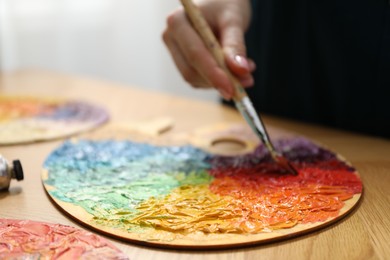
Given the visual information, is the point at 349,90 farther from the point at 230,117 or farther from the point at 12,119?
the point at 12,119

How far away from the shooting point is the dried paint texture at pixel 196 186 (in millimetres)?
570

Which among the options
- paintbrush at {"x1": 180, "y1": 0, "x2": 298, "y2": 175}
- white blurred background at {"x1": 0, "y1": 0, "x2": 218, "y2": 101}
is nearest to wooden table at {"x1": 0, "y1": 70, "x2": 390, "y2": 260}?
paintbrush at {"x1": 180, "y1": 0, "x2": 298, "y2": 175}

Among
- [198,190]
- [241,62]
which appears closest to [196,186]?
[198,190]

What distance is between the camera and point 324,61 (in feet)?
3.15

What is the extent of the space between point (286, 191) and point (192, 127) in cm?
36

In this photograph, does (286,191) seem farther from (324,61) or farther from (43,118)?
(43,118)

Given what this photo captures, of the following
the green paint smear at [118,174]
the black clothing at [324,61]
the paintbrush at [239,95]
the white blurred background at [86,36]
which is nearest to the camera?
the green paint smear at [118,174]

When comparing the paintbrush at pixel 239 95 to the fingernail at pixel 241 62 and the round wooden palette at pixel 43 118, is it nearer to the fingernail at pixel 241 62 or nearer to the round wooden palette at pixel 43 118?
the fingernail at pixel 241 62

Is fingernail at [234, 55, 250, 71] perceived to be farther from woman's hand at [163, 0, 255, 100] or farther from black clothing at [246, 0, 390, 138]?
black clothing at [246, 0, 390, 138]

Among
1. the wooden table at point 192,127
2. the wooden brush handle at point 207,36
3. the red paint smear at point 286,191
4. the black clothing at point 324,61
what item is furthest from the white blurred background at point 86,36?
the red paint smear at point 286,191

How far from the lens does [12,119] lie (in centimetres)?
97

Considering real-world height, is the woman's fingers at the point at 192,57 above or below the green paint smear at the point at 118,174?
above

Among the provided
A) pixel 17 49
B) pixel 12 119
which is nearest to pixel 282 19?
pixel 12 119

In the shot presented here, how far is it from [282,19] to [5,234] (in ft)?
2.36
